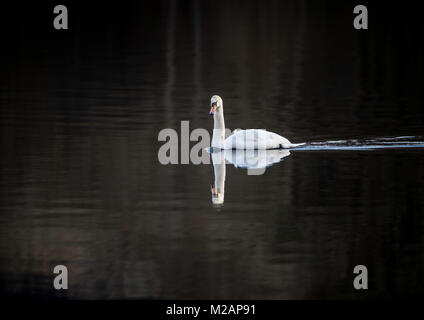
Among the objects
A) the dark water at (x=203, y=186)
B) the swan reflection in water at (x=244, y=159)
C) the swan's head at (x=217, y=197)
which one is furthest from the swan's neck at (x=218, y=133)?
the swan's head at (x=217, y=197)

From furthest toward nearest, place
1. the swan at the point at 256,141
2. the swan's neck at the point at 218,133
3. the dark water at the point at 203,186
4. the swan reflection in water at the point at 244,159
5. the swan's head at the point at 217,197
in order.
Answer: the swan's neck at the point at 218,133, the swan at the point at 256,141, the swan reflection in water at the point at 244,159, the swan's head at the point at 217,197, the dark water at the point at 203,186

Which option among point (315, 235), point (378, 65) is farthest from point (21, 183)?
point (378, 65)

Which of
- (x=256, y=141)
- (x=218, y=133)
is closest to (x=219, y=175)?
(x=256, y=141)

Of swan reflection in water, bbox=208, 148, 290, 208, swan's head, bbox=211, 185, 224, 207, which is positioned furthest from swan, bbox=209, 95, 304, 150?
swan's head, bbox=211, 185, 224, 207

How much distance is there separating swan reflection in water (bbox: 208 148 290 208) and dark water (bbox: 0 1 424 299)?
17cm

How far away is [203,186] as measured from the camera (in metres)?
14.8

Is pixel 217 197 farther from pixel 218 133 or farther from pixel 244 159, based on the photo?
pixel 218 133

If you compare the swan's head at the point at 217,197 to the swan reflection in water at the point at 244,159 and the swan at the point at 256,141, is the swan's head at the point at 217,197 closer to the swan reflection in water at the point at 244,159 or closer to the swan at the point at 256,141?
the swan reflection in water at the point at 244,159

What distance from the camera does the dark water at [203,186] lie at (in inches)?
421

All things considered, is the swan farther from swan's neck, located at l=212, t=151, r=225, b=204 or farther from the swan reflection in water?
swan's neck, located at l=212, t=151, r=225, b=204

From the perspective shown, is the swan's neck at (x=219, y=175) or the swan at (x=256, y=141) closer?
the swan's neck at (x=219, y=175)

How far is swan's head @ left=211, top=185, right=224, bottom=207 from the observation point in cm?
1372

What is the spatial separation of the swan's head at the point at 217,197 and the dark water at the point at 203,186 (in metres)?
0.09

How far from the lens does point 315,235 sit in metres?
12.0
